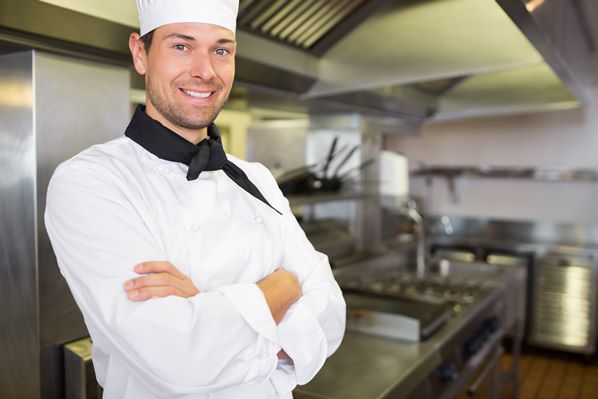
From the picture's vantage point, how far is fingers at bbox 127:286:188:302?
1039 mm

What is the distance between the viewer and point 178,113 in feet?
4.16

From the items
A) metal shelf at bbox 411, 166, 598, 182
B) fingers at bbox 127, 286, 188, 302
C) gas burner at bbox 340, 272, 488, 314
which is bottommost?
gas burner at bbox 340, 272, 488, 314

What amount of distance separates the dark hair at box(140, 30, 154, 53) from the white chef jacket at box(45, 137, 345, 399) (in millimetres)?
232

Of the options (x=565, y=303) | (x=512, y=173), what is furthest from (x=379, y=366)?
(x=512, y=173)

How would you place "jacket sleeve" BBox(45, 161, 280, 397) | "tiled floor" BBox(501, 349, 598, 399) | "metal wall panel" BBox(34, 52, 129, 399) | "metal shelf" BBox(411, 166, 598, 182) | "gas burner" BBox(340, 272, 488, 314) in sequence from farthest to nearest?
"metal shelf" BBox(411, 166, 598, 182)
"tiled floor" BBox(501, 349, 598, 399)
"gas burner" BBox(340, 272, 488, 314)
"metal wall panel" BBox(34, 52, 129, 399)
"jacket sleeve" BBox(45, 161, 280, 397)

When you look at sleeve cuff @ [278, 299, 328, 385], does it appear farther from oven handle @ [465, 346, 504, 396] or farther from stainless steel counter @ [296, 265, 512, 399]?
oven handle @ [465, 346, 504, 396]

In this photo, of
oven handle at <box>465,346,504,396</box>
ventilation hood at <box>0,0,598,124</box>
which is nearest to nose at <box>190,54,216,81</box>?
ventilation hood at <box>0,0,598,124</box>

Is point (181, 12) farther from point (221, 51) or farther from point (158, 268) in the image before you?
point (158, 268)

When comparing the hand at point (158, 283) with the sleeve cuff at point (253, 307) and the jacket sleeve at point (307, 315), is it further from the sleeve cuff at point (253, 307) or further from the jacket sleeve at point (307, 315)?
the jacket sleeve at point (307, 315)

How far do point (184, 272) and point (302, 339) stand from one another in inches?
12.7

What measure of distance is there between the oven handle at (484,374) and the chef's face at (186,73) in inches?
76.6

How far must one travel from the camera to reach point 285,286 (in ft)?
4.39

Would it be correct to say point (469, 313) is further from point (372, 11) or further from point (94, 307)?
point (94, 307)

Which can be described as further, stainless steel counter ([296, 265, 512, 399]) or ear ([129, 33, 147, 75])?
stainless steel counter ([296, 265, 512, 399])
